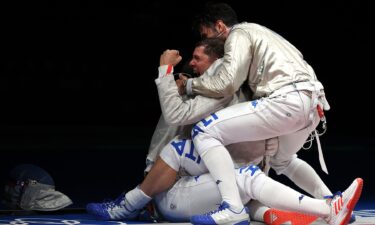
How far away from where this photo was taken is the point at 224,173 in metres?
3.81

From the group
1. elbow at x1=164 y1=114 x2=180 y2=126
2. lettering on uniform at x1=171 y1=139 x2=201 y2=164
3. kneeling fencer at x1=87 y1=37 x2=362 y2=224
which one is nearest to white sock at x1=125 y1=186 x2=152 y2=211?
kneeling fencer at x1=87 y1=37 x2=362 y2=224

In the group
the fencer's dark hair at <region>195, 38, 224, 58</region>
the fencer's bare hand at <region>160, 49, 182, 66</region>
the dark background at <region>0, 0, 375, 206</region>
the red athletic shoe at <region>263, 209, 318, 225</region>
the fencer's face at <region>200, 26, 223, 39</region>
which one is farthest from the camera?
the dark background at <region>0, 0, 375, 206</region>

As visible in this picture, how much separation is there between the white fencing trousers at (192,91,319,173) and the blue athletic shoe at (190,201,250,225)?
1.03ft

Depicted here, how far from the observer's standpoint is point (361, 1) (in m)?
9.61

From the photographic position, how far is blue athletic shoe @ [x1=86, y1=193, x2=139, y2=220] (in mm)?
4117

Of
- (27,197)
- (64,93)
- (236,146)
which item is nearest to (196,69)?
(236,146)

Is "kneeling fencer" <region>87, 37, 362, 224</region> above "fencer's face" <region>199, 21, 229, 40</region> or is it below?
below

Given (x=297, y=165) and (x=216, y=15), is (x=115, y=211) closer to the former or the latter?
(x=297, y=165)

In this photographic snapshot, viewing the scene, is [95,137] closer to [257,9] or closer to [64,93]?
[64,93]

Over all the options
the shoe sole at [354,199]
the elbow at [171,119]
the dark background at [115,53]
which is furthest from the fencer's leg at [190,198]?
the dark background at [115,53]

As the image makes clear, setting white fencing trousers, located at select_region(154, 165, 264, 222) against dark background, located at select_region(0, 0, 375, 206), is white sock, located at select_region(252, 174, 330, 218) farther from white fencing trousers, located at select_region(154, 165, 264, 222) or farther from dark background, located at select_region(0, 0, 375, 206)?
dark background, located at select_region(0, 0, 375, 206)

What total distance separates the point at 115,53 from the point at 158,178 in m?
5.30

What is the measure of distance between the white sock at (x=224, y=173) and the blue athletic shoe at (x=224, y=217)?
1.1 inches

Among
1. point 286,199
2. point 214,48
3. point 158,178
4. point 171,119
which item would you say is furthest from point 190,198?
point 214,48
